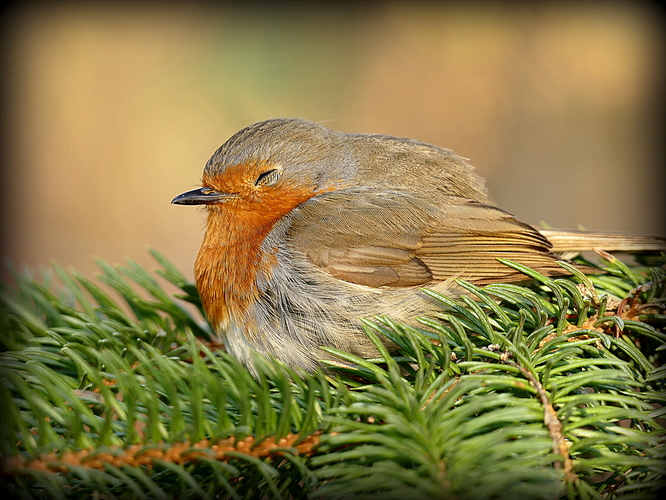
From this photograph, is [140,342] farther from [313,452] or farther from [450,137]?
[450,137]

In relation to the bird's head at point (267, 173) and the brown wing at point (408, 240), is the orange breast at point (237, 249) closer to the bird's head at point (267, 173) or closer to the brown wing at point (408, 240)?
the bird's head at point (267, 173)

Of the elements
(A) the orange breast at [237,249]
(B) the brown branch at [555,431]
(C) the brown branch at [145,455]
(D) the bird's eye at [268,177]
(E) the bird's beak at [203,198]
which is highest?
(D) the bird's eye at [268,177]

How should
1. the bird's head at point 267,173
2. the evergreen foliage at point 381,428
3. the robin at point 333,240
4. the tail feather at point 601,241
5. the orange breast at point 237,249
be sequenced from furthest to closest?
the bird's head at point 267,173, the tail feather at point 601,241, the orange breast at point 237,249, the robin at point 333,240, the evergreen foliage at point 381,428

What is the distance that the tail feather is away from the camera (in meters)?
2.61

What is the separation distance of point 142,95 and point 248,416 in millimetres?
6308

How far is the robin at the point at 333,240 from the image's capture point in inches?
93.5

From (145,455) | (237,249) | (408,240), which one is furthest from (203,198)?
(145,455)

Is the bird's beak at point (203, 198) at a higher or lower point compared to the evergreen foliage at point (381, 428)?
higher

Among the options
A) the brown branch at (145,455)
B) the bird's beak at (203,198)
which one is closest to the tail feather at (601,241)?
the bird's beak at (203,198)

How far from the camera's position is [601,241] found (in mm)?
2719

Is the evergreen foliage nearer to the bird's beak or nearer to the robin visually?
the robin

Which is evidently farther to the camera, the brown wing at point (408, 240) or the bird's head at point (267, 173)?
the bird's head at point (267, 173)

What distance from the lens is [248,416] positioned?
1.50 m

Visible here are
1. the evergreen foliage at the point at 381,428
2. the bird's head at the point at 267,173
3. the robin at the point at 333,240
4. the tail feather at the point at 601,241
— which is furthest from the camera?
the bird's head at the point at 267,173
